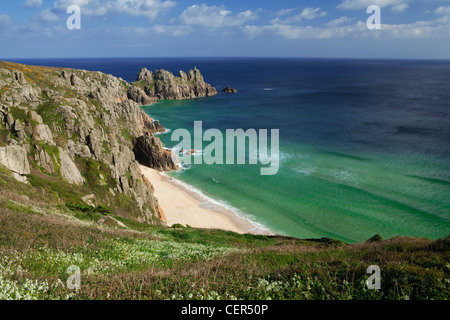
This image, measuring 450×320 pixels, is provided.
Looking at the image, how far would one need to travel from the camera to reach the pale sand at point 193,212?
140 feet

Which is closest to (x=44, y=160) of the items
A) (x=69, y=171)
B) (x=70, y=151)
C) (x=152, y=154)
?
(x=69, y=171)

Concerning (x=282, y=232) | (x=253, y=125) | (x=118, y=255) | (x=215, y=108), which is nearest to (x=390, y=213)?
(x=282, y=232)

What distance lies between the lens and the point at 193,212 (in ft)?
154

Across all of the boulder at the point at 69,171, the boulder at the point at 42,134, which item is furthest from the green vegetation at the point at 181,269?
the boulder at the point at 42,134

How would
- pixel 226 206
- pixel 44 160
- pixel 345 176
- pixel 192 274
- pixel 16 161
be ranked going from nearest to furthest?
pixel 192 274 → pixel 16 161 → pixel 44 160 → pixel 226 206 → pixel 345 176

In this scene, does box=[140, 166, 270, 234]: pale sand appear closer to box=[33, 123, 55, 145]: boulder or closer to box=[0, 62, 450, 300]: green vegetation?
box=[33, 123, 55, 145]: boulder

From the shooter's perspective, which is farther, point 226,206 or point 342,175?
point 342,175

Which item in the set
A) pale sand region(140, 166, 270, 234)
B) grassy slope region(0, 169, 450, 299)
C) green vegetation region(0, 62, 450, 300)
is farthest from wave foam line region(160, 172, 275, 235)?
grassy slope region(0, 169, 450, 299)

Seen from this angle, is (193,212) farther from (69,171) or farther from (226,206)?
(69,171)

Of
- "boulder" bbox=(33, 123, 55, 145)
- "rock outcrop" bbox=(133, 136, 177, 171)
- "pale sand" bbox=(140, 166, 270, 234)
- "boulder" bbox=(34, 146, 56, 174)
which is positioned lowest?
"pale sand" bbox=(140, 166, 270, 234)

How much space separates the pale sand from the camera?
4281 centimetres

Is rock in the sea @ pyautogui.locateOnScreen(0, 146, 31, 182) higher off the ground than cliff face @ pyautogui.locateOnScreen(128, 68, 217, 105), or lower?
lower

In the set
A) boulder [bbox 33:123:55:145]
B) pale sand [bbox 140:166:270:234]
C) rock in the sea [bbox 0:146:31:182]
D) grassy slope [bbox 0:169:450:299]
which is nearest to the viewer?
grassy slope [bbox 0:169:450:299]

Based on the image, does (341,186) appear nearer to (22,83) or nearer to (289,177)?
(289,177)
